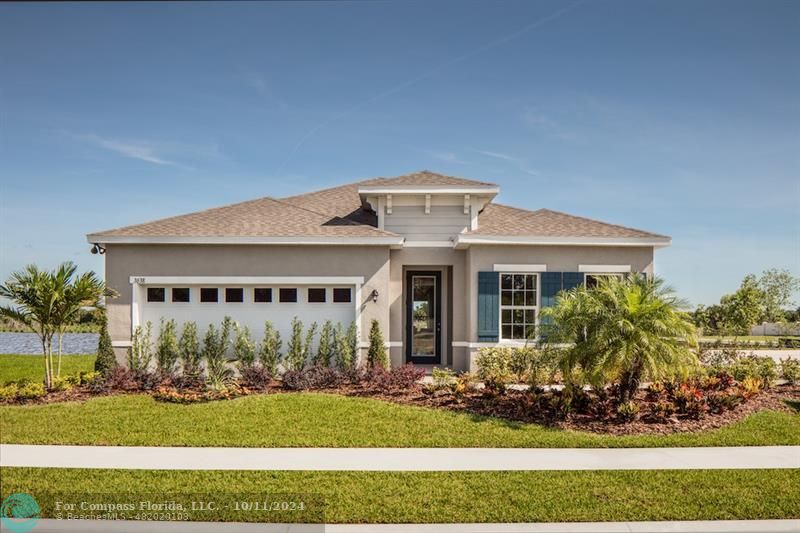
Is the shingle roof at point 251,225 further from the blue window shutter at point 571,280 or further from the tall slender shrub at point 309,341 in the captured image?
the blue window shutter at point 571,280

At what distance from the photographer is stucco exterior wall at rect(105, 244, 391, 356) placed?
523 inches

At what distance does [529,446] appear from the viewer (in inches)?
311

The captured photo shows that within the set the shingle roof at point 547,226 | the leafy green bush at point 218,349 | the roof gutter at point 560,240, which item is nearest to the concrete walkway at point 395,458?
the leafy green bush at point 218,349

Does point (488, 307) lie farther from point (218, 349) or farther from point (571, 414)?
point (218, 349)

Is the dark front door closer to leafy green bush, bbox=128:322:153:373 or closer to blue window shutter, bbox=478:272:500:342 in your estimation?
blue window shutter, bbox=478:272:500:342

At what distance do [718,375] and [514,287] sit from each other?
4.88 metres

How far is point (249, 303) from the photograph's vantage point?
44.2 ft

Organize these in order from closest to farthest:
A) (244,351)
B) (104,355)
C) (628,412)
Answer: (628,412), (104,355), (244,351)

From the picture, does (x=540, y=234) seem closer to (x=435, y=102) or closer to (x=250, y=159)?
(x=435, y=102)

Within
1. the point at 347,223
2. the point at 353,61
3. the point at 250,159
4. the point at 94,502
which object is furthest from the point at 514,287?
the point at 94,502

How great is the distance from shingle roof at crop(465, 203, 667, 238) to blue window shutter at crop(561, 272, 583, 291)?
3.28 feet

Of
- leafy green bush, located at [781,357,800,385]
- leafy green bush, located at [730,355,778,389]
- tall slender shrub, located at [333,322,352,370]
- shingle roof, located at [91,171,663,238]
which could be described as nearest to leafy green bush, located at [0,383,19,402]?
shingle roof, located at [91,171,663,238]

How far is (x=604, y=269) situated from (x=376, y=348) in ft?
20.4

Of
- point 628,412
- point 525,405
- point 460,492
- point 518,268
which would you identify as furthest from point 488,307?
point 460,492
